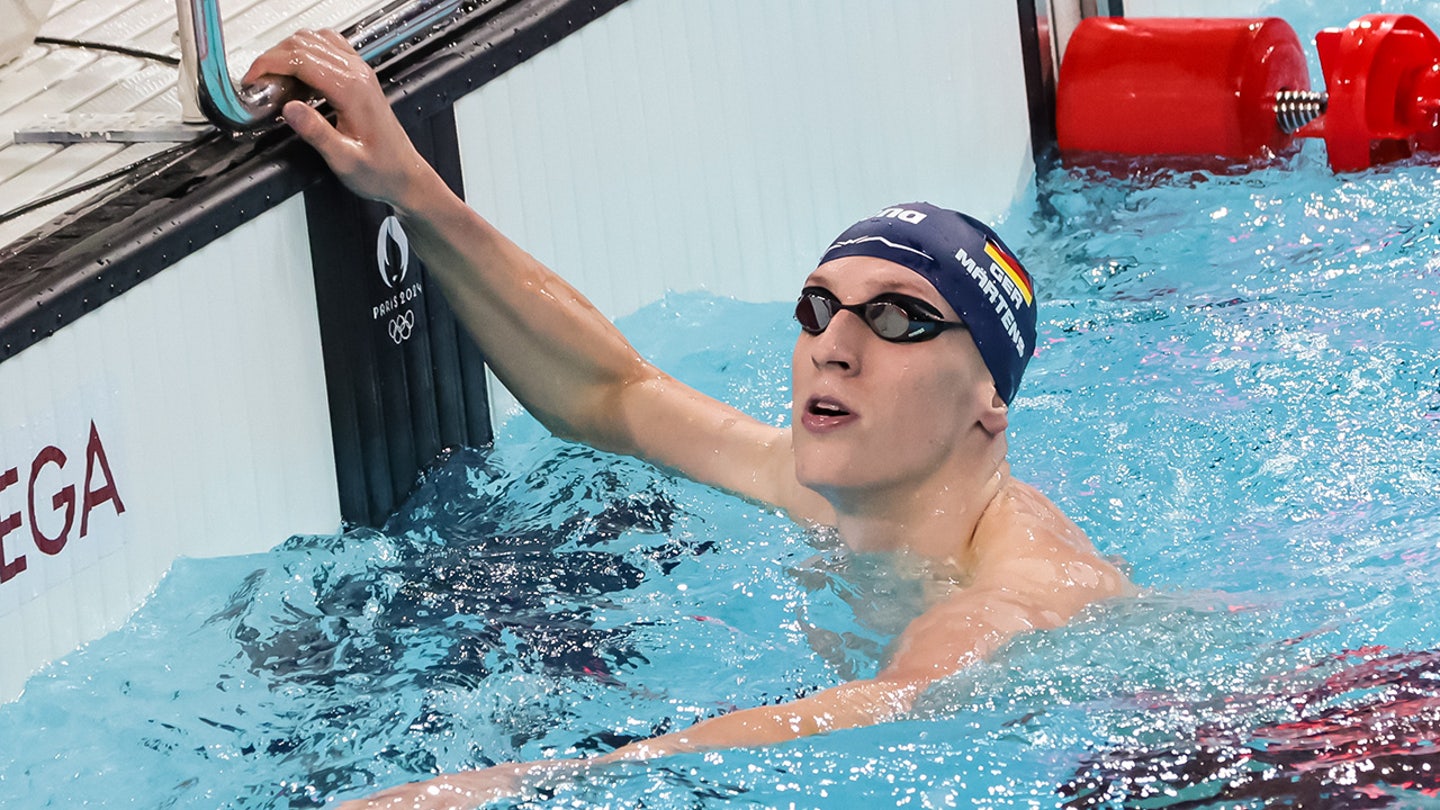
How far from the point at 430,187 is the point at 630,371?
0.47 meters

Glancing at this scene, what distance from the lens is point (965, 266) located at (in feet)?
7.98

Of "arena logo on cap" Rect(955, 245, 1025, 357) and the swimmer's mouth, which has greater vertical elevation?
"arena logo on cap" Rect(955, 245, 1025, 357)

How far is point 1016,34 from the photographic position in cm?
474

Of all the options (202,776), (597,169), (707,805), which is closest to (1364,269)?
(597,169)

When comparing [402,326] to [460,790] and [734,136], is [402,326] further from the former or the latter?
[460,790]

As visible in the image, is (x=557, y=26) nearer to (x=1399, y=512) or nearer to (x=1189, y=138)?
(x=1399, y=512)

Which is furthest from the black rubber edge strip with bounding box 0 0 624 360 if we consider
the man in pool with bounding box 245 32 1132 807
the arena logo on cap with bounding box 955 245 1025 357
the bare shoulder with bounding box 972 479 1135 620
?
the bare shoulder with bounding box 972 479 1135 620

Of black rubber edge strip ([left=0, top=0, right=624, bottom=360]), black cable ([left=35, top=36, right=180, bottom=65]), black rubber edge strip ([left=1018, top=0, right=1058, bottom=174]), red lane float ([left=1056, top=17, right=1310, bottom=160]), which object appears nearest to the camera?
black rubber edge strip ([left=0, top=0, right=624, bottom=360])

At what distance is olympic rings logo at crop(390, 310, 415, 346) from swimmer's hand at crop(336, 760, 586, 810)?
1236 mm

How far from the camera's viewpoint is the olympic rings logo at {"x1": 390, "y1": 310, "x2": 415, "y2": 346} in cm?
292

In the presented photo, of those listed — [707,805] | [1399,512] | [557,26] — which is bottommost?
[1399,512]

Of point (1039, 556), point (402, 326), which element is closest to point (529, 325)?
point (402, 326)

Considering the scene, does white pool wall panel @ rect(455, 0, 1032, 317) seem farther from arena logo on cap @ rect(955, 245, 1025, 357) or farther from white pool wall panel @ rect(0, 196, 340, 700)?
arena logo on cap @ rect(955, 245, 1025, 357)

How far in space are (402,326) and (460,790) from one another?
1.35m
